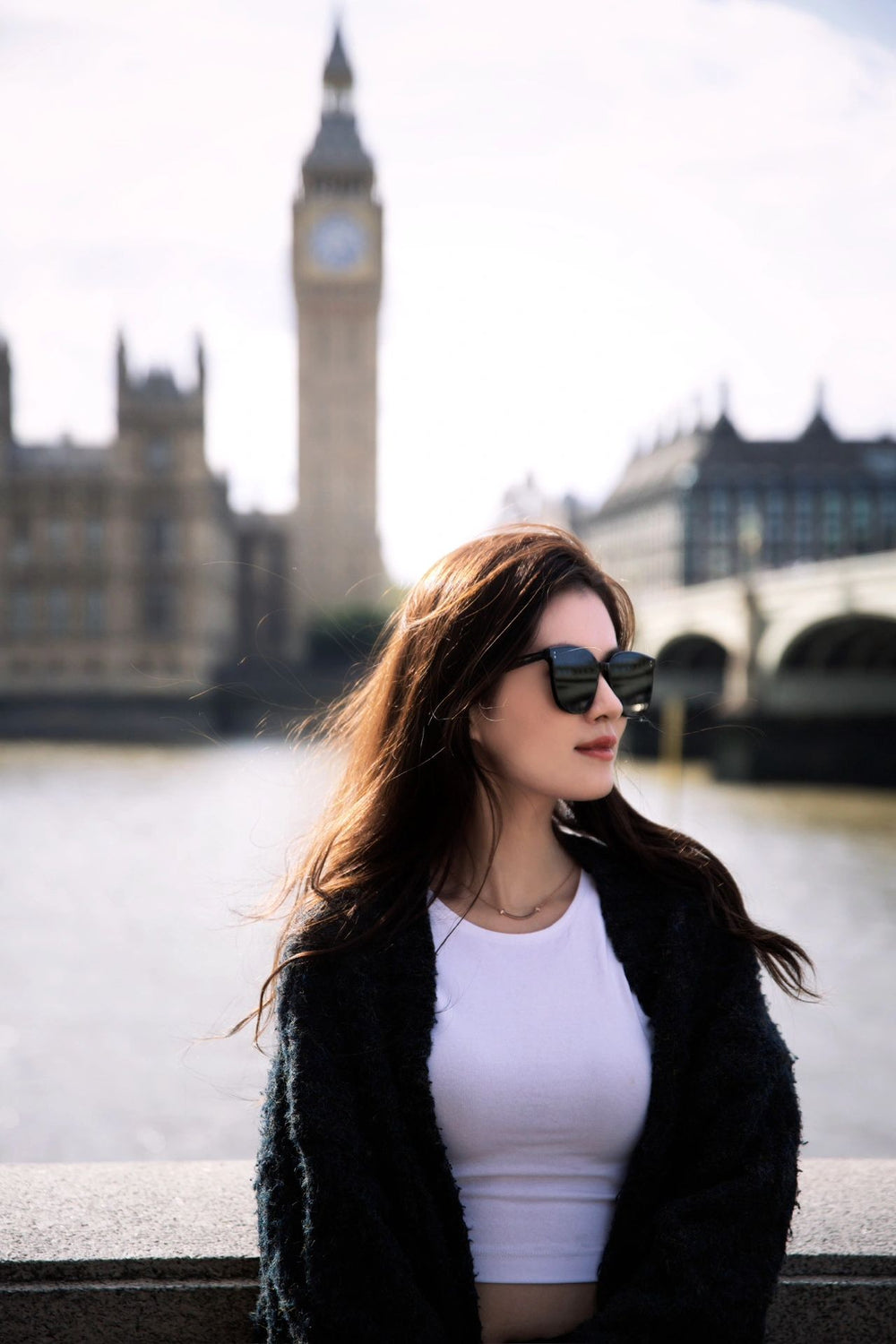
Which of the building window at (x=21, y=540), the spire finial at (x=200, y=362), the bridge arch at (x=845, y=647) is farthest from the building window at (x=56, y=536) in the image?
the bridge arch at (x=845, y=647)

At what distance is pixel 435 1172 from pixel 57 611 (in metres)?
50.6

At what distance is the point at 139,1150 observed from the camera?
6398 millimetres

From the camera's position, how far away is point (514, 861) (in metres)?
1.64

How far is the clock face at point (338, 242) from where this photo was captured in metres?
58.2

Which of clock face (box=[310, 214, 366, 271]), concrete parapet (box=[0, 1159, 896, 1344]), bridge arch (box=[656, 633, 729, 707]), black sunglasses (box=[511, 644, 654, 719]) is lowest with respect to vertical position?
bridge arch (box=[656, 633, 729, 707])

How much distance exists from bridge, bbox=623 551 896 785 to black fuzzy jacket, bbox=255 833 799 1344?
22.0m

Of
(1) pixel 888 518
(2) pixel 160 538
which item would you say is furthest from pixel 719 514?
(2) pixel 160 538

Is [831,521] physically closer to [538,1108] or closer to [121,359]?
[121,359]

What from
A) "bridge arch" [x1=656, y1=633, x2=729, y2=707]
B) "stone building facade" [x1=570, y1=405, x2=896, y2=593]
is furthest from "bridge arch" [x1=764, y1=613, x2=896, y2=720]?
"stone building facade" [x1=570, y1=405, x2=896, y2=593]

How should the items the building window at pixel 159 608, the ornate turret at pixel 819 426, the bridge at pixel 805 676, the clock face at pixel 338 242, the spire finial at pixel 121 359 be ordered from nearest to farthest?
the bridge at pixel 805 676 → the spire finial at pixel 121 359 → the building window at pixel 159 608 → the ornate turret at pixel 819 426 → the clock face at pixel 338 242

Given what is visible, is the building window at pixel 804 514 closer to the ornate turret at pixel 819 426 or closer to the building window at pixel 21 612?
the ornate turret at pixel 819 426

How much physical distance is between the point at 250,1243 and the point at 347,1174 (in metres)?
0.29

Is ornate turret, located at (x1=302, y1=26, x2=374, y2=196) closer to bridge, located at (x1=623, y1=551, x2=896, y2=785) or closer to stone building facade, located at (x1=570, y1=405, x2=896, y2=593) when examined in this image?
stone building facade, located at (x1=570, y1=405, x2=896, y2=593)

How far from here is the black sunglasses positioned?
1.51 meters
